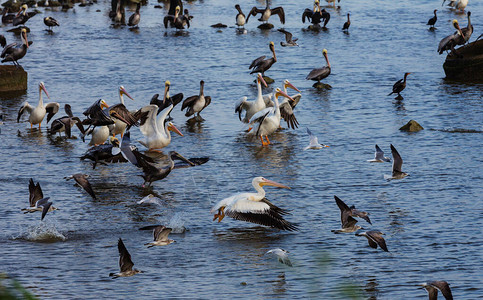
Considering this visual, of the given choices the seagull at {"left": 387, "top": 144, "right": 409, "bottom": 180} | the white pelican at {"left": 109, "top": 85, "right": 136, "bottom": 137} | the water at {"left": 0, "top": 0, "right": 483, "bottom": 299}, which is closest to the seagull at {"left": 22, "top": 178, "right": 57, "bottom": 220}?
the water at {"left": 0, "top": 0, "right": 483, "bottom": 299}

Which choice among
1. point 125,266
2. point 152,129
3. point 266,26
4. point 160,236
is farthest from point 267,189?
point 266,26

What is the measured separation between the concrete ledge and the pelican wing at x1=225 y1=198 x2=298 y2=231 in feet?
41.3

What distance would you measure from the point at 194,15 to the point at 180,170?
88.2 ft

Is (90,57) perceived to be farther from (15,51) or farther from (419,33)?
(419,33)

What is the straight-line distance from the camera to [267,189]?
12.1m

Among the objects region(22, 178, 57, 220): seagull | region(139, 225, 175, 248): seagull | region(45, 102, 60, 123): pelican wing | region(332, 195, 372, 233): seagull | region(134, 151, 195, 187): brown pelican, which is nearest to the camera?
region(139, 225, 175, 248): seagull

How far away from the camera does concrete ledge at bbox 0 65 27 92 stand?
20547 millimetres

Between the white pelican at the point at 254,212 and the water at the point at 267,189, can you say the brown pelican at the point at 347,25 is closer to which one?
the water at the point at 267,189

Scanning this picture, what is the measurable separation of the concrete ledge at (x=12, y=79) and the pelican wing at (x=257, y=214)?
41.3 feet

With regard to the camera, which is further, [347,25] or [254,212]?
[347,25]

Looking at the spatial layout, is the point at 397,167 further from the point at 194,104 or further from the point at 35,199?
the point at 194,104

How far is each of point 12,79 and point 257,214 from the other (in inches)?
508

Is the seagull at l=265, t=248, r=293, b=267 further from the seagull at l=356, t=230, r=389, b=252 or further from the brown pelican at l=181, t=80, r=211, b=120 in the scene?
the brown pelican at l=181, t=80, r=211, b=120

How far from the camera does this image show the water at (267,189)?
8398mm
